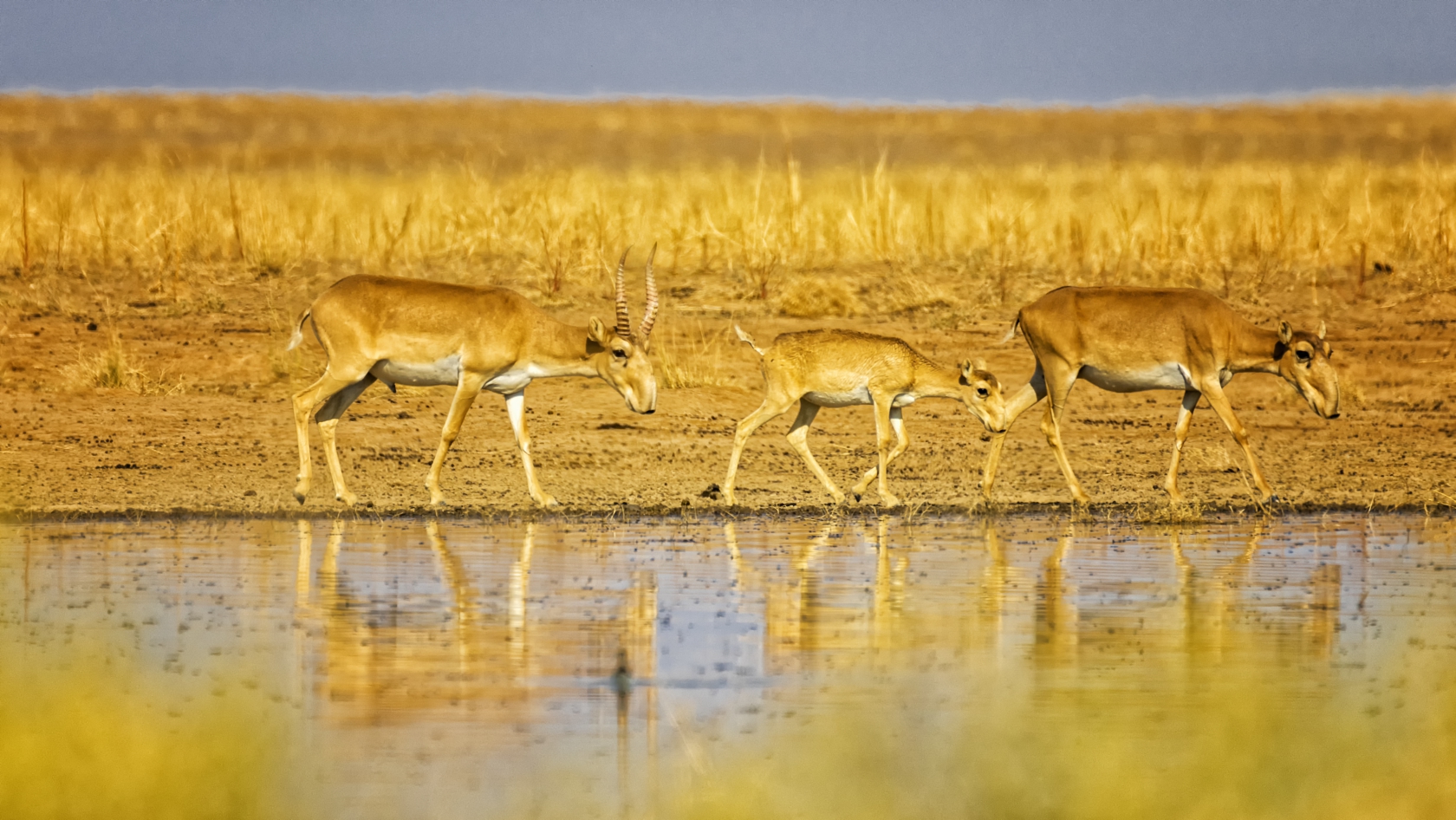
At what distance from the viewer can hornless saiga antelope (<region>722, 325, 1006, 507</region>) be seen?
16.0m

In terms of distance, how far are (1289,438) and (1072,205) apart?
11772 mm

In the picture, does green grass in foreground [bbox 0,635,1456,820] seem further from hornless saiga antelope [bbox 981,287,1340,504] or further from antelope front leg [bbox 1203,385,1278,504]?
hornless saiga antelope [bbox 981,287,1340,504]

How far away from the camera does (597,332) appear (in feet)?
53.3

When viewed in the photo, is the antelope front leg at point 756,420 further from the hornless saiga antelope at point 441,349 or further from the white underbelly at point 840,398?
the hornless saiga antelope at point 441,349

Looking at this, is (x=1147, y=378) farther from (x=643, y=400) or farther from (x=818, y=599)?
(x=818, y=599)

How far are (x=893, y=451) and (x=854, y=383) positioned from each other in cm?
64

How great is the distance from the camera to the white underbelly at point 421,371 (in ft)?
51.9

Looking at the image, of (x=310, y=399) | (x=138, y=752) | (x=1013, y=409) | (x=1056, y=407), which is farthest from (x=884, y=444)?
(x=138, y=752)

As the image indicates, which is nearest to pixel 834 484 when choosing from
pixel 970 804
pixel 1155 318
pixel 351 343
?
pixel 1155 318

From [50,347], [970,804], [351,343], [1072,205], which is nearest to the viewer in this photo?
[970,804]

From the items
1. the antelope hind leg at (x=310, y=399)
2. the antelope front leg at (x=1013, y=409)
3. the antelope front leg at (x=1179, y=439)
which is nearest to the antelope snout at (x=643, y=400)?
the antelope hind leg at (x=310, y=399)

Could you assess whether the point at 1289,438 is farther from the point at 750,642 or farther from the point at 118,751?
the point at 118,751

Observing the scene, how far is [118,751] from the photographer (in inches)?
302

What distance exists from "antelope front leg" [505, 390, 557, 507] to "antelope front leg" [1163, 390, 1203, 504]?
4.72 m
